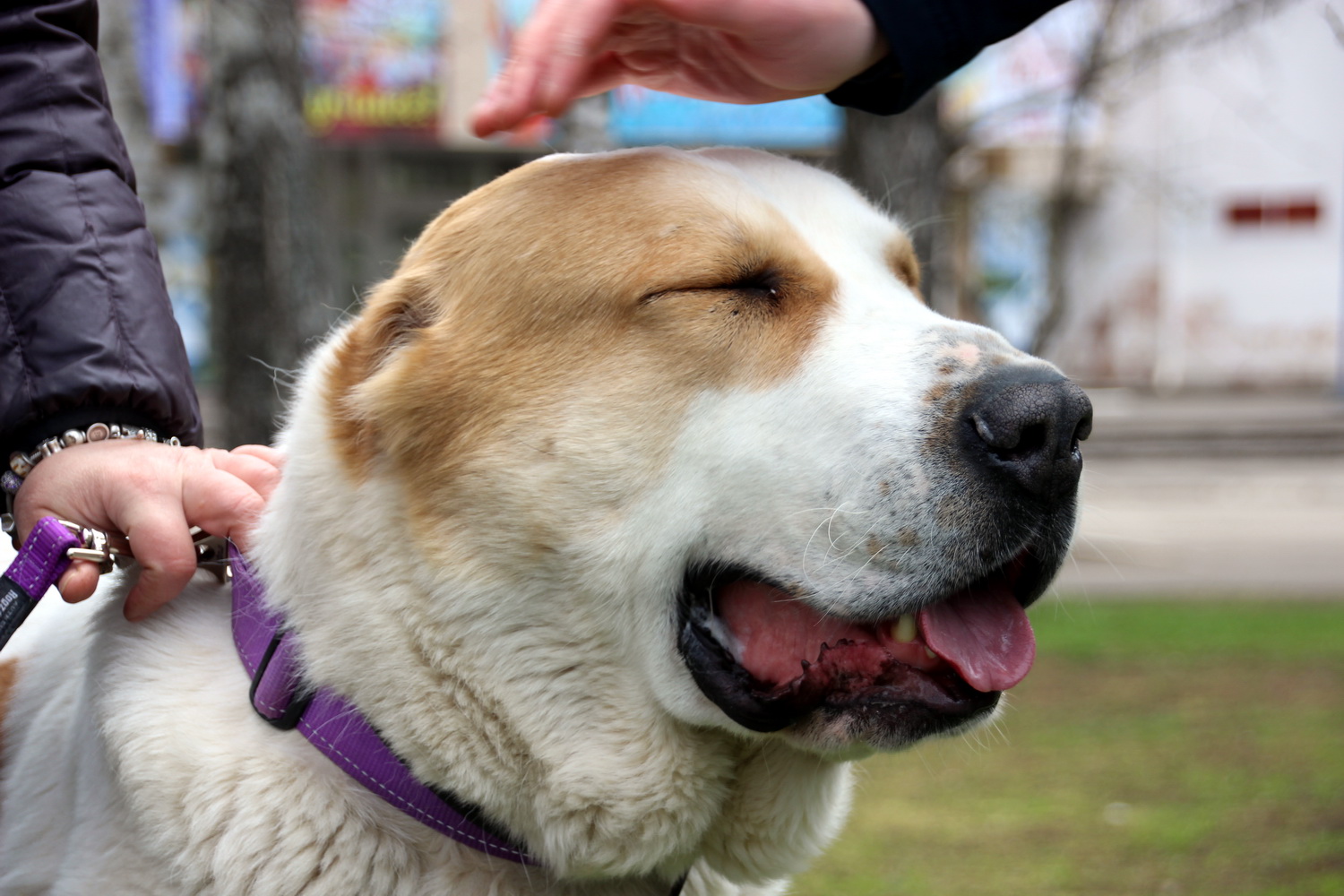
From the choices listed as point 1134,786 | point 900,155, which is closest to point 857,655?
point 1134,786

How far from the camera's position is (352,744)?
6.54ft

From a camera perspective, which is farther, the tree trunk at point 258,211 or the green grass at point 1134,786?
the tree trunk at point 258,211

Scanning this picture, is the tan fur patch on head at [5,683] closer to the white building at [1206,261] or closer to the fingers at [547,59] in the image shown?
the fingers at [547,59]

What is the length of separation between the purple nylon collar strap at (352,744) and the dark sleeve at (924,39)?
1.52 metres

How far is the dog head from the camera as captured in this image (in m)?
1.96

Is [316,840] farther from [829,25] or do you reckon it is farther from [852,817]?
[852,817]

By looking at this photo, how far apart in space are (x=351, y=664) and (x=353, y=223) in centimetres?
2211

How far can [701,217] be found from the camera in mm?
2145

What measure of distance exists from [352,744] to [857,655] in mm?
837

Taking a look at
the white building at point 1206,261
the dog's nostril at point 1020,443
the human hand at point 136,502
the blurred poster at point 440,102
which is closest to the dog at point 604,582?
the dog's nostril at point 1020,443

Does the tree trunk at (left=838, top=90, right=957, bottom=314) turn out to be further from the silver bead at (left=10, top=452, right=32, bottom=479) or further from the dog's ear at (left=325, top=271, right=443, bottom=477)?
the silver bead at (left=10, top=452, right=32, bottom=479)

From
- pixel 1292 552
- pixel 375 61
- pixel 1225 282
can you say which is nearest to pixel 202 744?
pixel 1292 552

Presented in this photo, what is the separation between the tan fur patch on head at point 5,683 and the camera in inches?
91.7

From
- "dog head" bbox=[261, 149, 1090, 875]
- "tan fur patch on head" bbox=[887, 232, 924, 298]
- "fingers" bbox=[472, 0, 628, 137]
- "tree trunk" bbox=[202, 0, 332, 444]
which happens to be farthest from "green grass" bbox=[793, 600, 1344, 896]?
"tree trunk" bbox=[202, 0, 332, 444]
